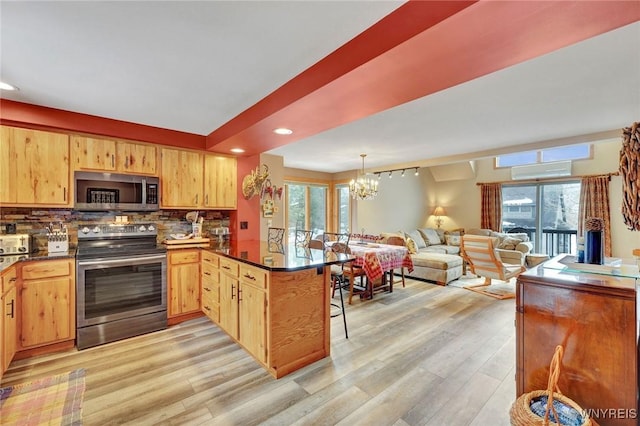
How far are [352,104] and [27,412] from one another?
307cm

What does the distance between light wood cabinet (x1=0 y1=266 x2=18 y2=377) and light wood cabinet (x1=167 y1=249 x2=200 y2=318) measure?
121 cm

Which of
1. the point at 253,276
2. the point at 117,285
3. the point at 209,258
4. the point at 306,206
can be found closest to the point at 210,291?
the point at 209,258

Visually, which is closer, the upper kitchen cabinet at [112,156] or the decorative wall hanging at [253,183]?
the upper kitchen cabinet at [112,156]

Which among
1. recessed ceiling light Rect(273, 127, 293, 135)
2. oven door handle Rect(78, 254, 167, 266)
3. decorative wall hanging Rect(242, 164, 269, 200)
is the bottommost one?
oven door handle Rect(78, 254, 167, 266)

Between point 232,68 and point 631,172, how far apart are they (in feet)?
7.28

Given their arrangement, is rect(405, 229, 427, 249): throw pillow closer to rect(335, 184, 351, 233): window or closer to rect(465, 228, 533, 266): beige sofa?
rect(465, 228, 533, 266): beige sofa

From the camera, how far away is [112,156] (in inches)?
122

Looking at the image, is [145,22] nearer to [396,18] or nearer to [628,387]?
[396,18]

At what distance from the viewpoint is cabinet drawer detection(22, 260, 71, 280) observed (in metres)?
2.54

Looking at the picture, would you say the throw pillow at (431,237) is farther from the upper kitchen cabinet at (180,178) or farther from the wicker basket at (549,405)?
the wicker basket at (549,405)

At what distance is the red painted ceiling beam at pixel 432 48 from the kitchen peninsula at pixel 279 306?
1.29 meters

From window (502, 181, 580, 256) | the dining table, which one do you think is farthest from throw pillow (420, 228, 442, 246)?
the dining table

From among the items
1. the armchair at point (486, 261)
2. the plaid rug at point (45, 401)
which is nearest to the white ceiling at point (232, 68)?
the armchair at point (486, 261)

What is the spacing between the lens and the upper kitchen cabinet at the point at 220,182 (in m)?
3.78
